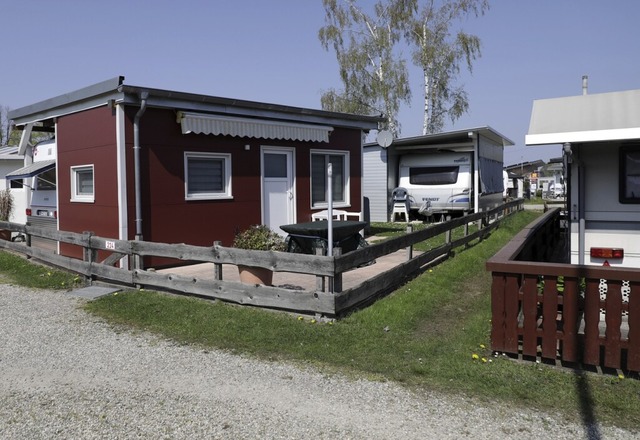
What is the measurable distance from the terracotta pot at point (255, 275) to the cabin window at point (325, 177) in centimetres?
543

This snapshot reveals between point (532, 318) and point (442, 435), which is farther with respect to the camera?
point (532, 318)

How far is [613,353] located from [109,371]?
424cm

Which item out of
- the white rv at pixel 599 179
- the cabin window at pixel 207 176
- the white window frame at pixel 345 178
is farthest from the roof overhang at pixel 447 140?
the white rv at pixel 599 179

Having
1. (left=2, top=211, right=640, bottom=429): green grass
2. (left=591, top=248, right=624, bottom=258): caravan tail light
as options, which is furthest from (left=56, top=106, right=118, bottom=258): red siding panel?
(left=591, top=248, right=624, bottom=258): caravan tail light

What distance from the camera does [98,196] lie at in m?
9.88

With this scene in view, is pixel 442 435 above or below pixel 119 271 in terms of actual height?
below

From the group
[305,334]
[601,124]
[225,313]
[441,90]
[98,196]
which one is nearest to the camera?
[601,124]

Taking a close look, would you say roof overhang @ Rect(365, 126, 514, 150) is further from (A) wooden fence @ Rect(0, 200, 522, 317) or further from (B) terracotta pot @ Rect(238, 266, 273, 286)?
(B) terracotta pot @ Rect(238, 266, 273, 286)

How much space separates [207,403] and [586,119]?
441 cm

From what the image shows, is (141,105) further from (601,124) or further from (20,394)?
(601,124)

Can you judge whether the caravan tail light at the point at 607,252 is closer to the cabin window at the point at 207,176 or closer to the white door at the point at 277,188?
the cabin window at the point at 207,176

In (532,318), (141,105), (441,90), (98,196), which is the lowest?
(532,318)

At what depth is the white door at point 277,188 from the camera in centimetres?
1149

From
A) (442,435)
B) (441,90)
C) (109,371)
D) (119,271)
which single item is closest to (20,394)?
(109,371)
